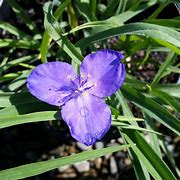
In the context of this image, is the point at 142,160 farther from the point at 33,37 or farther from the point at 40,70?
the point at 33,37

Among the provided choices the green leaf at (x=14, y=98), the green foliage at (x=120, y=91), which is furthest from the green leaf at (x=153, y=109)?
the green leaf at (x=14, y=98)

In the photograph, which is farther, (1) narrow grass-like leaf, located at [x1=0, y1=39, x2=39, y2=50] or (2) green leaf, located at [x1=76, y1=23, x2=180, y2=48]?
(1) narrow grass-like leaf, located at [x1=0, y1=39, x2=39, y2=50]

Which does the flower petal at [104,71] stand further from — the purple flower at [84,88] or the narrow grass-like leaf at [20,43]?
the narrow grass-like leaf at [20,43]

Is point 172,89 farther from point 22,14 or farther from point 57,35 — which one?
point 22,14

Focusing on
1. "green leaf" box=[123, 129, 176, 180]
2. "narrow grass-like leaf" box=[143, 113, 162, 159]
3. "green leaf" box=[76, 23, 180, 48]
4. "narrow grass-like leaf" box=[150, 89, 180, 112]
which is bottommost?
"narrow grass-like leaf" box=[143, 113, 162, 159]

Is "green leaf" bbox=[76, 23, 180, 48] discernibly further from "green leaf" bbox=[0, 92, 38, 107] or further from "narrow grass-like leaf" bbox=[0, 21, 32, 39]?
"narrow grass-like leaf" bbox=[0, 21, 32, 39]

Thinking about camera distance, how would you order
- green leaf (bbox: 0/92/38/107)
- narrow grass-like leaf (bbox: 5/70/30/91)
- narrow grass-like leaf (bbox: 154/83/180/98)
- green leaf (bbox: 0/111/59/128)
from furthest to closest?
narrow grass-like leaf (bbox: 5/70/30/91)
narrow grass-like leaf (bbox: 154/83/180/98)
green leaf (bbox: 0/92/38/107)
green leaf (bbox: 0/111/59/128)

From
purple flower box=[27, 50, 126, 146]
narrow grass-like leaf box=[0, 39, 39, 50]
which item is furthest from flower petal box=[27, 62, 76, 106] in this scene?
narrow grass-like leaf box=[0, 39, 39, 50]

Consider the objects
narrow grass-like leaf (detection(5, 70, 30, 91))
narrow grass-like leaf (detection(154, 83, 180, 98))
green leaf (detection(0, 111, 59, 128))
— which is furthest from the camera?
narrow grass-like leaf (detection(5, 70, 30, 91))
